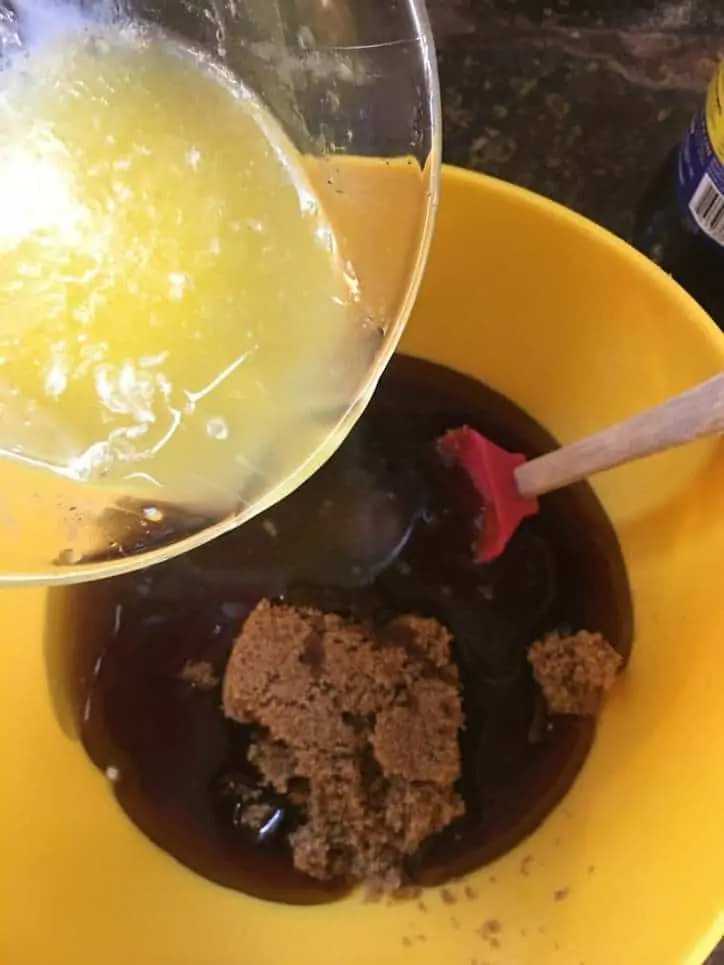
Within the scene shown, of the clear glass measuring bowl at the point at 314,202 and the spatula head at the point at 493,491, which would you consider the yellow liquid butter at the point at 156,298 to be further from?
the spatula head at the point at 493,491

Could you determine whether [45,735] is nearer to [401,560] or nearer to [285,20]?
[401,560]

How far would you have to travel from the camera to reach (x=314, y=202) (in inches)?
24.3

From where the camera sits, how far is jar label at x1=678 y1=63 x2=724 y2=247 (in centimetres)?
74

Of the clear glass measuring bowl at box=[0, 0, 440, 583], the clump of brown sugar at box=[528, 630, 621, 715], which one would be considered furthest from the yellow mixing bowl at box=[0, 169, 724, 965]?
the clear glass measuring bowl at box=[0, 0, 440, 583]

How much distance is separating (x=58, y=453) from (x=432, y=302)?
15.3 inches

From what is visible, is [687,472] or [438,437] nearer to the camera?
[687,472]

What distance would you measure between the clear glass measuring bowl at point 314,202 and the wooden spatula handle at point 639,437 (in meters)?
0.18

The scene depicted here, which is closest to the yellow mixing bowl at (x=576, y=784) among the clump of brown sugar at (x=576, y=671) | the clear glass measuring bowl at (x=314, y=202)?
the clump of brown sugar at (x=576, y=671)

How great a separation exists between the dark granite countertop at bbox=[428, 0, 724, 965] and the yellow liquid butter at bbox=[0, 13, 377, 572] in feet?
1.25

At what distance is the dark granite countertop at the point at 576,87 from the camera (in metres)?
0.93

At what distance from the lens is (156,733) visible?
34.8 inches

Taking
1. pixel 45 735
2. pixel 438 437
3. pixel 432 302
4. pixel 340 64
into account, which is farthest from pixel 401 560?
pixel 340 64

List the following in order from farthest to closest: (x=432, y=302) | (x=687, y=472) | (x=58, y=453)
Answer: (x=432, y=302) → (x=687, y=472) → (x=58, y=453)

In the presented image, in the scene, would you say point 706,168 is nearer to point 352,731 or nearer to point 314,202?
point 314,202
